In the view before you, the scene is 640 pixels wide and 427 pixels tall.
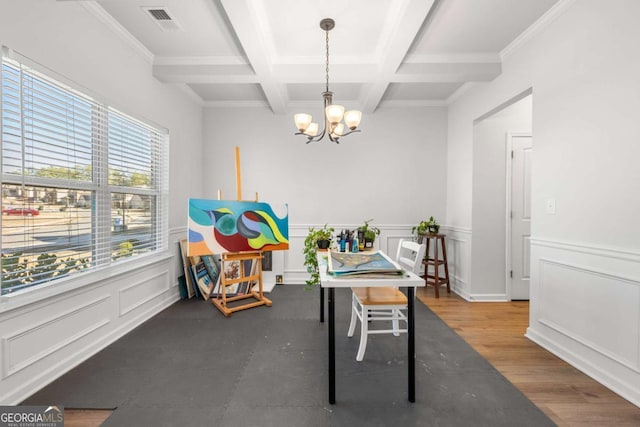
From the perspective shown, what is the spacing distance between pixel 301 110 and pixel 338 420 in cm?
381

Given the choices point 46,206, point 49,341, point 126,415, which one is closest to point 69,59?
point 46,206

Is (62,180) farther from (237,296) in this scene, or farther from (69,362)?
(237,296)

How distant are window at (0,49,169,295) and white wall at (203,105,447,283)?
4.77 ft

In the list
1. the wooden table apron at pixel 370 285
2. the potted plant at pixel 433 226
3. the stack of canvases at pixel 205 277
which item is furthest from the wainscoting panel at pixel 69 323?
the potted plant at pixel 433 226

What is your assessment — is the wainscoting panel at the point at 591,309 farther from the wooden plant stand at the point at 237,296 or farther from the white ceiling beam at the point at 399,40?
the wooden plant stand at the point at 237,296

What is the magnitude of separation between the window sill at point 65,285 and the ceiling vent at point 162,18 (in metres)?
2.14

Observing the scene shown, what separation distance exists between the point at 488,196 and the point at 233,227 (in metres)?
3.11

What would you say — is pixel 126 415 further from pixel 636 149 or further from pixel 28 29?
pixel 636 149

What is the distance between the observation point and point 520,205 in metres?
3.58

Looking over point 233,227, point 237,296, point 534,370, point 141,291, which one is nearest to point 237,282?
point 237,296

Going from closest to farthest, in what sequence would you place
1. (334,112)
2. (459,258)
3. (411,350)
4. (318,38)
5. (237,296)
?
(411,350) < (334,112) < (318,38) < (237,296) < (459,258)

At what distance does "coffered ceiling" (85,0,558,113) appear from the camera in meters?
2.24
